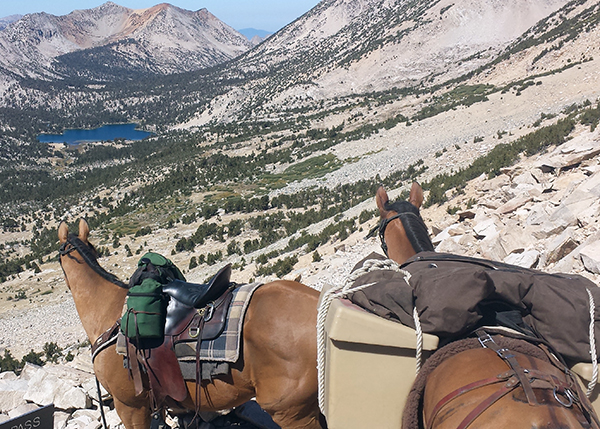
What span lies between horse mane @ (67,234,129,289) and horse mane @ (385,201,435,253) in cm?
283

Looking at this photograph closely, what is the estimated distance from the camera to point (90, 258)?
4.00 metres

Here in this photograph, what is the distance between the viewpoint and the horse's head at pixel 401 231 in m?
3.37

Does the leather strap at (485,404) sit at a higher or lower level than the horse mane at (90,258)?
lower

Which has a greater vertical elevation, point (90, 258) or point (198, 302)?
point (90, 258)

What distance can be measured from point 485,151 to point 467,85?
27.2 meters

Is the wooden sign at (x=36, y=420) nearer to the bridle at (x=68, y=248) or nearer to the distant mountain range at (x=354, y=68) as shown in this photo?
the bridle at (x=68, y=248)

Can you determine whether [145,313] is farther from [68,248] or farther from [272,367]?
[68,248]

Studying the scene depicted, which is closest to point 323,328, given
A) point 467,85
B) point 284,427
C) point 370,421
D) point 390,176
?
point 370,421

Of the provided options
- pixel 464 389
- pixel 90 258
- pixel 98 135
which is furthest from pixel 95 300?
pixel 98 135

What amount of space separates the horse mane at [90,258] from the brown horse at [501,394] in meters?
3.18

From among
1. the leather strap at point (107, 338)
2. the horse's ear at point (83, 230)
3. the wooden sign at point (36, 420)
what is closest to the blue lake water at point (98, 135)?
the horse's ear at point (83, 230)

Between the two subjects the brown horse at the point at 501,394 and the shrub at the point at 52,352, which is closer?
the brown horse at the point at 501,394

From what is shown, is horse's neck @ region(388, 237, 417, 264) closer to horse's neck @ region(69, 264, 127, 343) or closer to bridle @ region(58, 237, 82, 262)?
horse's neck @ region(69, 264, 127, 343)

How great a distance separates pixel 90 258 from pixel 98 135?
10711 cm
